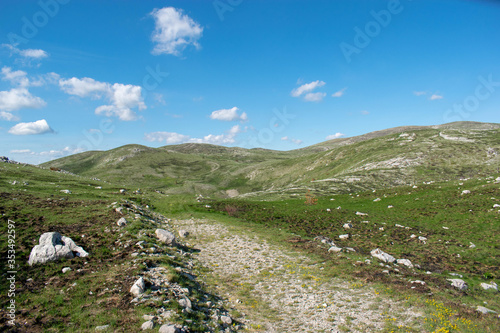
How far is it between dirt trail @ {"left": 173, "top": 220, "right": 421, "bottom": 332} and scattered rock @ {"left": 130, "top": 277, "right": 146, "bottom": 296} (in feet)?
16.5

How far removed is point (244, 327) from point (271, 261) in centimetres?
905

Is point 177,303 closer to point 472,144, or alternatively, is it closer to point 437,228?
point 437,228

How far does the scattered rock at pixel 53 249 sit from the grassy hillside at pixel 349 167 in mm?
52749

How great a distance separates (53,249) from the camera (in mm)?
15375

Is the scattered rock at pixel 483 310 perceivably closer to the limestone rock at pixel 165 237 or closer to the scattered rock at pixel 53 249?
the limestone rock at pixel 165 237

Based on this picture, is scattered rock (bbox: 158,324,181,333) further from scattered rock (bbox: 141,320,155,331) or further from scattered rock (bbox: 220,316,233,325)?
scattered rock (bbox: 220,316,233,325)

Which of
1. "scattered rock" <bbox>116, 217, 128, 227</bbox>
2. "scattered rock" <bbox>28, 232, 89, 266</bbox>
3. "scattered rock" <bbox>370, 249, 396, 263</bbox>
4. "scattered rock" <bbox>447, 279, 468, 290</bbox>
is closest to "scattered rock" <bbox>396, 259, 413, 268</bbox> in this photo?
"scattered rock" <bbox>370, 249, 396, 263</bbox>

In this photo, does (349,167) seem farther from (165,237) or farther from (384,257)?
(165,237)

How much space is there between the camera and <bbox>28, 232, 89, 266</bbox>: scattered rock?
48.7ft

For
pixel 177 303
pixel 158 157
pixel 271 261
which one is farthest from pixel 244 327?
pixel 158 157

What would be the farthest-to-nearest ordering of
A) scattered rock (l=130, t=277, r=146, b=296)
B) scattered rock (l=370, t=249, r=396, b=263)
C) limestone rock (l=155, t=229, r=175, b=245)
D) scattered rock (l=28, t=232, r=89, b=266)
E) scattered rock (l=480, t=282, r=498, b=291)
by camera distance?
limestone rock (l=155, t=229, r=175, b=245), scattered rock (l=370, t=249, r=396, b=263), scattered rock (l=480, t=282, r=498, b=291), scattered rock (l=28, t=232, r=89, b=266), scattered rock (l=130, t=277, r=146, b=296)

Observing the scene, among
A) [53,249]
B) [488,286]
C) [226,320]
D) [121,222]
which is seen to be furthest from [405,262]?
[121,222]

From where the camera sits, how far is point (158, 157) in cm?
19738

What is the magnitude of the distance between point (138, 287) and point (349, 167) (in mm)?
90746
